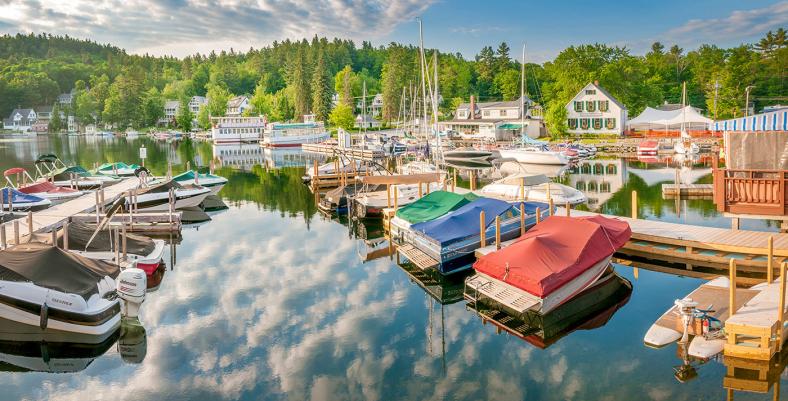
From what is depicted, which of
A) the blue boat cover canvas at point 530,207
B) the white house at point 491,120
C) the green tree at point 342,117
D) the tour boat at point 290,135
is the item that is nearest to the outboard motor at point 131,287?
the blue boat cover canvas at point 530,207

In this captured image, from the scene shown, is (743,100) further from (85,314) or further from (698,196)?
(85,314)

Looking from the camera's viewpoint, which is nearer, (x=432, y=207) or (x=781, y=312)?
(x=781, y=312)

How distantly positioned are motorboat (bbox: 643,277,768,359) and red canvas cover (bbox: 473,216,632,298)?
254 cm

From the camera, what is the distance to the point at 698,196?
109ft

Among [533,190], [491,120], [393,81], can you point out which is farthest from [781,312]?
[393,81]

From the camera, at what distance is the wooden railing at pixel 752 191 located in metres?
17.0

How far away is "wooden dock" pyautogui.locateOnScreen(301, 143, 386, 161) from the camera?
67.9 m

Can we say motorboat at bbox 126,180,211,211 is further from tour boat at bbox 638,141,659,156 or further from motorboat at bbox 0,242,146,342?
tour boat at bbox 638,141,659,156

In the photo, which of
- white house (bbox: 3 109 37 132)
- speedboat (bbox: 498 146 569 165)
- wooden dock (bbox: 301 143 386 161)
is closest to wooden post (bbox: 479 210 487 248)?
speedboat (bbox: 498 146 569 165)

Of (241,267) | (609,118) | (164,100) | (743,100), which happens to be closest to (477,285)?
(241,267)

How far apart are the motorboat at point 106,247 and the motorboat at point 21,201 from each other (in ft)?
36.0

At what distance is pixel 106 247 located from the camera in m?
19.4

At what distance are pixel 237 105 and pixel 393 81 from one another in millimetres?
49193

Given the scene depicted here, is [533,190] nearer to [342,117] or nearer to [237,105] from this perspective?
[342,117]
